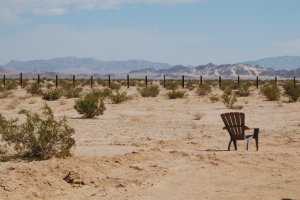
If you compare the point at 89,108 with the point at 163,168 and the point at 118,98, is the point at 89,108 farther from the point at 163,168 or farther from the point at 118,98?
the point at 163,168

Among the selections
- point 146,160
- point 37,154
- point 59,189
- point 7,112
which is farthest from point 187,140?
point 7,112

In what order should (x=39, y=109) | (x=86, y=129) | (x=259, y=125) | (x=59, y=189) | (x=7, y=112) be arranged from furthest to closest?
(x=39, y=109) → (x=7, y=112) → (x=259, y=125) → (x=86, y=129) → (x=59, y=189)

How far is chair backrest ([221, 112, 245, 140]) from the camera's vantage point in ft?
49.0

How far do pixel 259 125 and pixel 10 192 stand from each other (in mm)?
13882

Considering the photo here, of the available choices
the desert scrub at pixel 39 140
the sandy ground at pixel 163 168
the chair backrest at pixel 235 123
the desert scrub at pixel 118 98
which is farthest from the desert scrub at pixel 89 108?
the desert scrub at pixel 39 140

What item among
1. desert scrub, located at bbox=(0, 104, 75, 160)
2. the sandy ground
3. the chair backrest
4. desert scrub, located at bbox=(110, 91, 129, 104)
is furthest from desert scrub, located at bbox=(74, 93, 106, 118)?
desert scrub, located at bbox=(0, 104, 75, 160)

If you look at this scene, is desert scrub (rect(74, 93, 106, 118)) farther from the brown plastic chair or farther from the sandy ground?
the brown plastic chair

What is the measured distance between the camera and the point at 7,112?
26.8 metres

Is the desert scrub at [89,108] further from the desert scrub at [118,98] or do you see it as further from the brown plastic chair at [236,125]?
the brown plastic chair at [236,125]

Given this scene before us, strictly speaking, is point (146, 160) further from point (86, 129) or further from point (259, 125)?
point (259, 125)

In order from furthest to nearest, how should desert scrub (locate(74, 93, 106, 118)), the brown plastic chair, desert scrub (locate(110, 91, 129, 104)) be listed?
desert scrub (locate(110, 91, 129, 104))
desert scrub (locate(74, 93, 106, 118))
the brown plastic chair

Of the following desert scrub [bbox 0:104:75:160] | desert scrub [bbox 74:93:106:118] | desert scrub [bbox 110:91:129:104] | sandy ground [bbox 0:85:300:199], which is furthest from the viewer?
desert scrub [bbox 110:91:129:104]

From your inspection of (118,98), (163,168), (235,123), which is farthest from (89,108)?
(163,168)

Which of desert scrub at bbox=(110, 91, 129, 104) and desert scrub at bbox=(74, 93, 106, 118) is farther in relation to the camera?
desert scrub at bbox=(110, 91, 129, 104)
